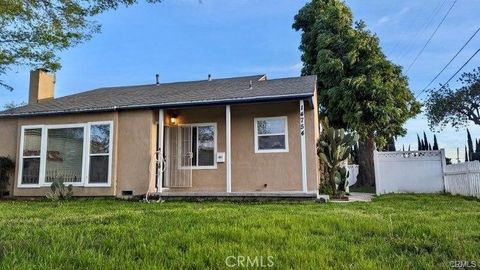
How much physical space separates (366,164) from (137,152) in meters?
12.7

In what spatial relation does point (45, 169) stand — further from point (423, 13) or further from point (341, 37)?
point (423, 13)

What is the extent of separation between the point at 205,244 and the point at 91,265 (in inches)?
42.4

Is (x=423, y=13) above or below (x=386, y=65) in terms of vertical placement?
above

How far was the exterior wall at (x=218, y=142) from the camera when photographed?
12281 millimetres

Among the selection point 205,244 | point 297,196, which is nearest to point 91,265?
point 205,244

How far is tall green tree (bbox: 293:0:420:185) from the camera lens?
17641mm

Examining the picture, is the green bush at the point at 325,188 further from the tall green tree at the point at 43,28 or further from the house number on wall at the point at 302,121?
the tall green tree at the point at 43,28

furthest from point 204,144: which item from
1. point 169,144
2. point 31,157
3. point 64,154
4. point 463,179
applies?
point 463,179

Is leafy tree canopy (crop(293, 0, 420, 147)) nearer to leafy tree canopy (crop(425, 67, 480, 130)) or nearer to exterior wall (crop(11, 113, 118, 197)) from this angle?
leafy tree canopy (crop(425, 67, 480, 130))

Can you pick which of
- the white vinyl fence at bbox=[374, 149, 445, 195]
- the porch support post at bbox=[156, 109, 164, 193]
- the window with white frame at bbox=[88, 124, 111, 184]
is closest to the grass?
the porch support post at bbox=[156, 109, 164, 193]

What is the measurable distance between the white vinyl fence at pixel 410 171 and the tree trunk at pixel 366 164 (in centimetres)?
455

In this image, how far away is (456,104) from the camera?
23.0 metres

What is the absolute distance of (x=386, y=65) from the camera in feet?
59.9

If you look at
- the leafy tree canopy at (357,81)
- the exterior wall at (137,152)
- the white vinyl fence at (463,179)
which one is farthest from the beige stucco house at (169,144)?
the leafy tree canopy at (357,81)
